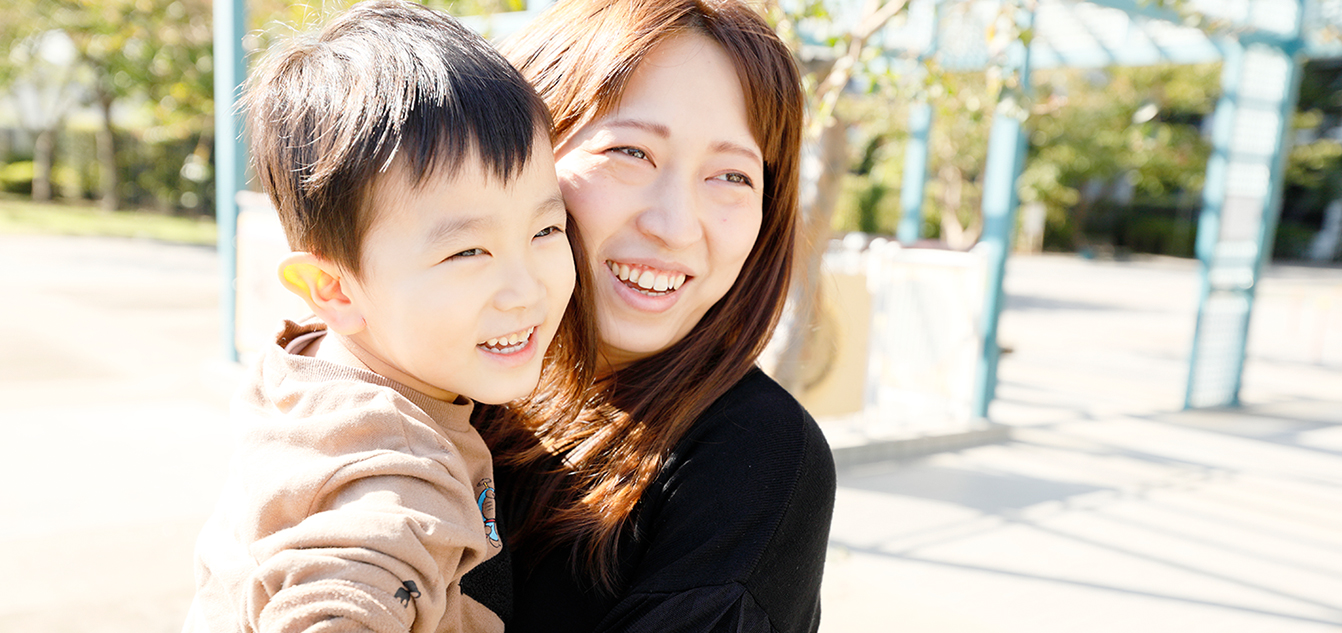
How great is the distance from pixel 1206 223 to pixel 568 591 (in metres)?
7.68

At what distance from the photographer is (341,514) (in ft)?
2.86

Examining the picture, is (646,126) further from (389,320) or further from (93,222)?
(93,222)

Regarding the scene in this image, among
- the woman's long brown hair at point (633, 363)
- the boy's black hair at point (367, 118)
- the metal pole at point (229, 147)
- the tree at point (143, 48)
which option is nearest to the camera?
the boy's black hair at point (367, 118)

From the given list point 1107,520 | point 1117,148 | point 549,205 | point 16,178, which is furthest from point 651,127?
point 1117,148

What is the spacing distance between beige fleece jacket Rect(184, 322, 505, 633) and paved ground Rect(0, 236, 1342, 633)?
2.66 metres

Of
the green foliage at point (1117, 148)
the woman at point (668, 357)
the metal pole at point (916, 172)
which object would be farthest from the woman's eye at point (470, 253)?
the green foliage at point (1117, 148)

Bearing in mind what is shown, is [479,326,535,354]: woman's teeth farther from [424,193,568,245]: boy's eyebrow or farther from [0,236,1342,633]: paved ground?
[0,236,1342,633]: paved ground

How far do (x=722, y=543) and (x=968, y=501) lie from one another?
172 inches

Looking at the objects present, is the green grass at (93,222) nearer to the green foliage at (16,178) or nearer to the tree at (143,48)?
the green foliage at (16,178)

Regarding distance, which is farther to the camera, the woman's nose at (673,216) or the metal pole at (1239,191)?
the metal pole at (1239,191)

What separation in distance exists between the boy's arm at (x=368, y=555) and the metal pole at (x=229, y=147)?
5.11m

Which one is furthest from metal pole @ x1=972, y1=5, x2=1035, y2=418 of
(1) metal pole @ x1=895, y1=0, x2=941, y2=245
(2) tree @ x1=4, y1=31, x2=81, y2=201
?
(2) tree @ x1=4, y1=31, x2=81, y2=201

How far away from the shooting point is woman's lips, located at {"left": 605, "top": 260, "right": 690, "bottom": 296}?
1.29 metres

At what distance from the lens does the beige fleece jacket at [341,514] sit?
85 centimetres
